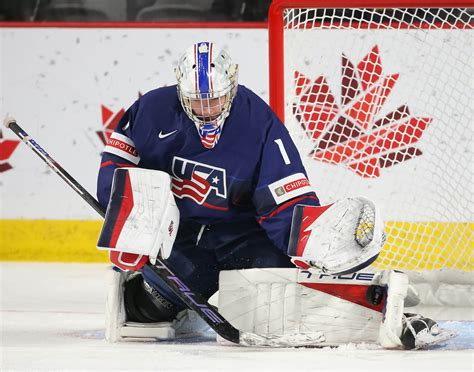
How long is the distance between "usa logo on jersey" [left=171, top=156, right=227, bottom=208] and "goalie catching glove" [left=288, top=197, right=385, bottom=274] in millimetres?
298

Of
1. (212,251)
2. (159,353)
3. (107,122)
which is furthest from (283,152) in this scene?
(107,122)

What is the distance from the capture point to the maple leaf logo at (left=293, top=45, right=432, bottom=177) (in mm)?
3593

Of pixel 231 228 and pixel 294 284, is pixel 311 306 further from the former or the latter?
pixel 231 228

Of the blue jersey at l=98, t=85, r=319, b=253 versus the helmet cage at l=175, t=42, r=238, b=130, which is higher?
the helmet cage at l=175, t=42, r=238, b=130

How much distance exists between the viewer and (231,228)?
275 cm

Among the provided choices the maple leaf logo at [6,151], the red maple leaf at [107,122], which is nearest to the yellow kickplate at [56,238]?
the maple leaf logo at [6,151]

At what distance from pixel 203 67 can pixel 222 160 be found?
0.26 metres

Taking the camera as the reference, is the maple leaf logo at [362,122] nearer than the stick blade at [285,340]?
No

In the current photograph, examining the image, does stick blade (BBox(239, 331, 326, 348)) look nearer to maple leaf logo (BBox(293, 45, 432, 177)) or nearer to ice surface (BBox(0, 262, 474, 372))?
ice surface (BBox(0, 262, 474, 372))

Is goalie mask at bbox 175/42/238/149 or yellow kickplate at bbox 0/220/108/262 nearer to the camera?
goalie mask at bbox 175/42/238/149

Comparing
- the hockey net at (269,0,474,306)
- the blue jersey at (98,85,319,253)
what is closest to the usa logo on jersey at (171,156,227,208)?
the blue jersey at (98,85,319,253)

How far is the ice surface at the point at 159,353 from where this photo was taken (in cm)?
214

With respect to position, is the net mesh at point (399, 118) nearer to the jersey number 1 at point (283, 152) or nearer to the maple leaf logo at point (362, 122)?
the maple leaf logo at point (362, 122)

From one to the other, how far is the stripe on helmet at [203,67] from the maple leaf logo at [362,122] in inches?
40.1
